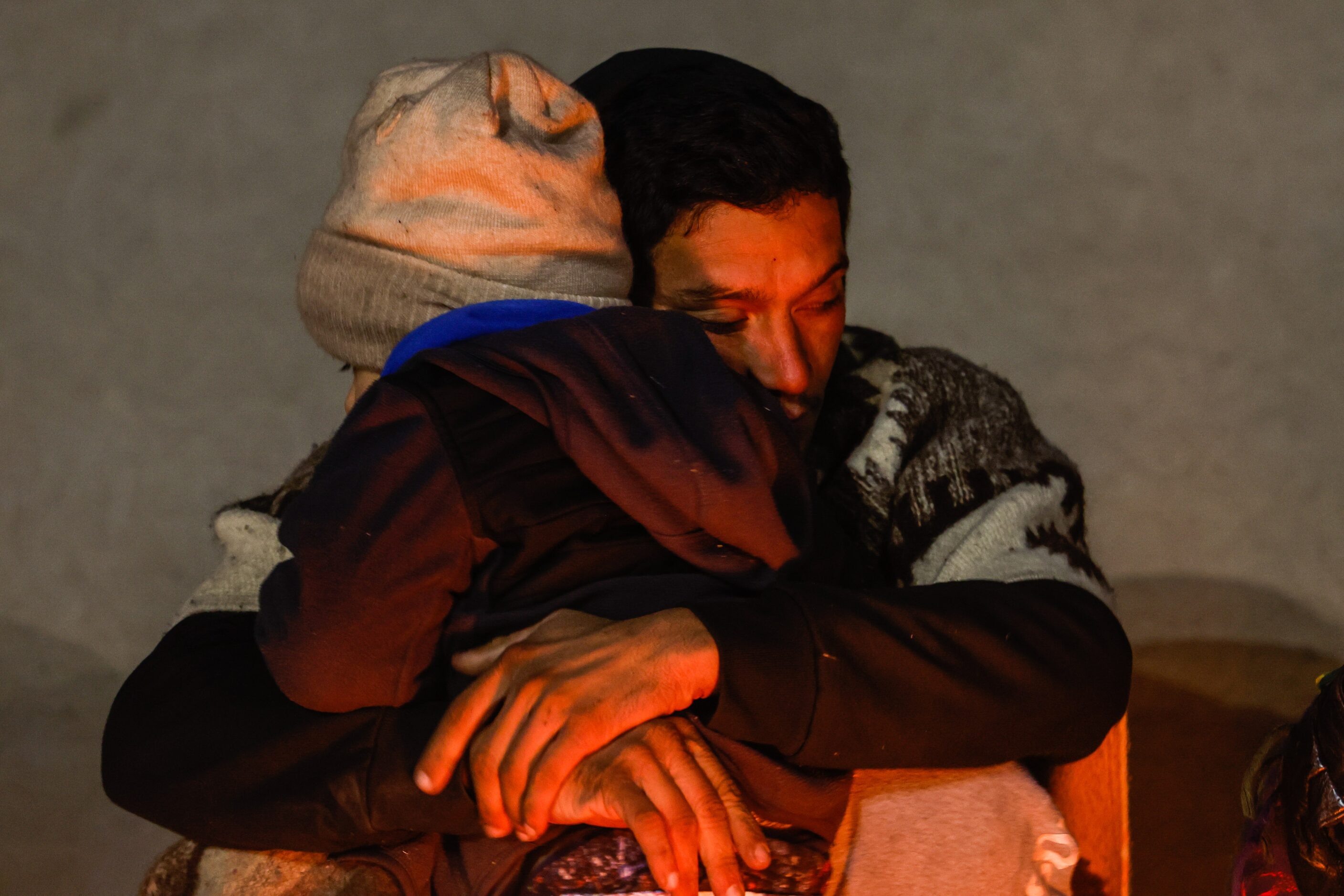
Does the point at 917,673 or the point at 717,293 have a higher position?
the point at 717,293

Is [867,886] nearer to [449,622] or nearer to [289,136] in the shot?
[449,622]

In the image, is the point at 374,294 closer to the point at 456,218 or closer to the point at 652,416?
the point at 456,218

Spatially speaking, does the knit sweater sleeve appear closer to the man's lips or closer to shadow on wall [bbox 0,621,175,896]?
the man's lips

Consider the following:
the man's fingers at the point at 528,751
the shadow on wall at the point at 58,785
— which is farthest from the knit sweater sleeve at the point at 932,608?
the shadow on wall at the point at 58,785

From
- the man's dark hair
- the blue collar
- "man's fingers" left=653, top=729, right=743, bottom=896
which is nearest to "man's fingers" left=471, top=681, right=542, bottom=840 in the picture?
"man's fingers" left=653, top=729, right=743, bottom=896

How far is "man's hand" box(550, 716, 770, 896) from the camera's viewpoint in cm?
91

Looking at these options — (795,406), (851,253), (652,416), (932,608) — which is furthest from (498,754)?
(851,253)

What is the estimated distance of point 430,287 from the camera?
1.12 meters

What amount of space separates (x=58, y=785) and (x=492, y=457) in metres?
1.75

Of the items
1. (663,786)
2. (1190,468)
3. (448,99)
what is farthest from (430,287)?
(1190,468)

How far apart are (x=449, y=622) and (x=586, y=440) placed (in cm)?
20

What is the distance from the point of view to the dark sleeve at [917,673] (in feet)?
3.27

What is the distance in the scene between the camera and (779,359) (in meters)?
1.51

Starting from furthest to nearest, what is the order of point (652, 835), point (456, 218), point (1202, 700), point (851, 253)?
point (851, 253)
point (1202, 700)
point (456, 218)
point (652, 835)
